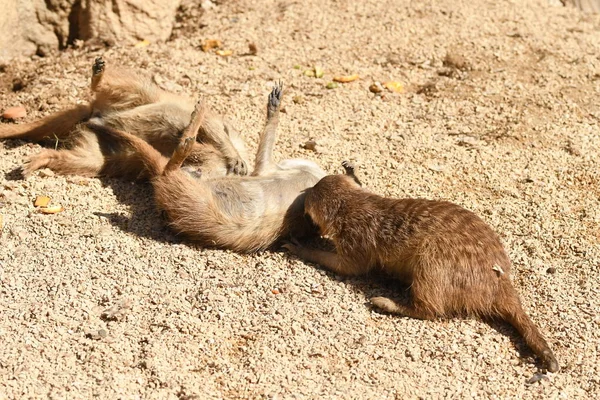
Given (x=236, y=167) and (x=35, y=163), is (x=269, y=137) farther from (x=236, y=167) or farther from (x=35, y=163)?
(x=35, y=163)

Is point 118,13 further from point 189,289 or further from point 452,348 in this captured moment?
point 452,348

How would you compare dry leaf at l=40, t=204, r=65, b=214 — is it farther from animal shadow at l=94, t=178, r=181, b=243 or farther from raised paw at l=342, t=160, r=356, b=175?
raised paw at l=342, t=160, r=356, b=175

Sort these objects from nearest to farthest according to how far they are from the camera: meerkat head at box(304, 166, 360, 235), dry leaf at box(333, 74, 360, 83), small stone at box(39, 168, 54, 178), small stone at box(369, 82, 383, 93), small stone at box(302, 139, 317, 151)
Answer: meerkat head at box(304, 166, 360, 235), small stone at box(39, 168, 54, 178), small stone at box(302, 139, 317, 151), small stone at box(369, 82, 383, 93), dry leaf at box(333, 74, 360, 83)

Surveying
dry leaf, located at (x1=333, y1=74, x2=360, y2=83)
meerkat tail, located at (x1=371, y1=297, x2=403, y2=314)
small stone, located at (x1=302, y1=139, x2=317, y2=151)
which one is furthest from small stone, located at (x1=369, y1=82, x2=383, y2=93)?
meerkat tail, located at (x1=371, y1=297, x2=403, y2=314)

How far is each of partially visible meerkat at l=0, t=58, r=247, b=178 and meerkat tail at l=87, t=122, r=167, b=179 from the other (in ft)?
0.29

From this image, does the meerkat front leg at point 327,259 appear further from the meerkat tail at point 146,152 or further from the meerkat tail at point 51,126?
the meerkat tail at point 51,126

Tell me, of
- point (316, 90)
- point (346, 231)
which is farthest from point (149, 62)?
point (346, 231)

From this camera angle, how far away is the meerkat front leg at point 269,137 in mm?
5039

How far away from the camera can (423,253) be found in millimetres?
4016

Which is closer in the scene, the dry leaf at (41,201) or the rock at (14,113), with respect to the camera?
the dry leaf at (41,201)

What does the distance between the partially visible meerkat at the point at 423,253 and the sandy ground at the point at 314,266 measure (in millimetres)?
108

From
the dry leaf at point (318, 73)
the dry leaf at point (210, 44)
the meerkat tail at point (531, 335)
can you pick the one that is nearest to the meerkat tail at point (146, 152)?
the dry leaf at point (210, 44)

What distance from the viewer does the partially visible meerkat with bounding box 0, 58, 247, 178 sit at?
496 centimetres

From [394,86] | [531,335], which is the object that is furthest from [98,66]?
[531,335]
